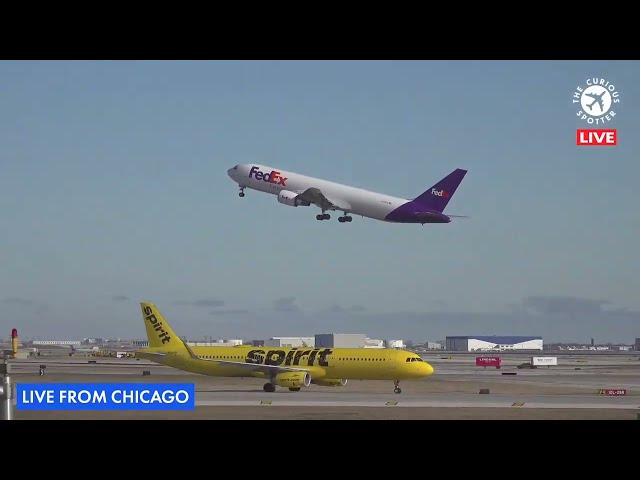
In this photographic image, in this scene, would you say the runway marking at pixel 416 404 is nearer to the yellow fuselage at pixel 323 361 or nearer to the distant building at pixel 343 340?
the yellow fuselage at pixel 323 361

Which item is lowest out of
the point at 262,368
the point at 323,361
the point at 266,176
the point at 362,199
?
the point at 262,368

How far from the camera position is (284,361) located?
72.9 meters

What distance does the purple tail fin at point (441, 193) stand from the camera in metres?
63.7

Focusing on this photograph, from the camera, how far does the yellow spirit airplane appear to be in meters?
70.2

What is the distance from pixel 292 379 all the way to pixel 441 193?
19679mm

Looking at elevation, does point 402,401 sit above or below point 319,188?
below

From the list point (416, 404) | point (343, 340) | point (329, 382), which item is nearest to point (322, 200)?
point (416, 404)

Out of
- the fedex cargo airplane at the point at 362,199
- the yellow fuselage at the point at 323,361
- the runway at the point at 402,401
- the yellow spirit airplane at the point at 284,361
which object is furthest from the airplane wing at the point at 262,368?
the fedex cargo airplane at the point at 362,199

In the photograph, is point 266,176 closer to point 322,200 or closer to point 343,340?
point 322,200

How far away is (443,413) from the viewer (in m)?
50.2

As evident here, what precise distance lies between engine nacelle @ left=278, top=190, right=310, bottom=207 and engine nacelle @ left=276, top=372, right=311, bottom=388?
1479cm

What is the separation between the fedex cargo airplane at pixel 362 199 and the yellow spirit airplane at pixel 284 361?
571 inches
